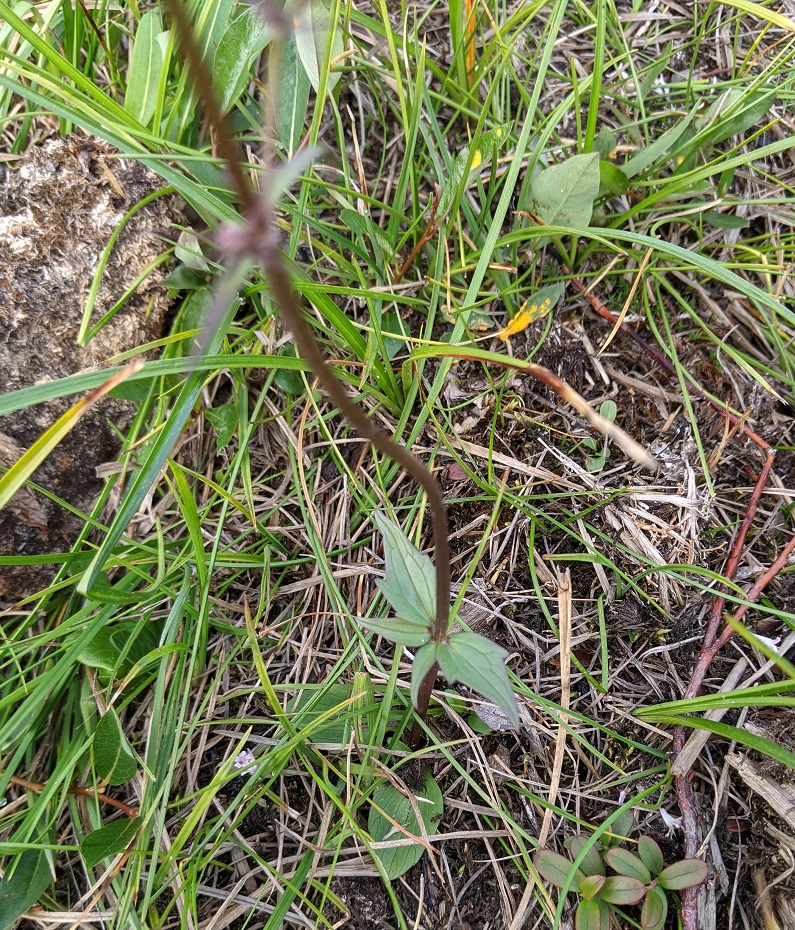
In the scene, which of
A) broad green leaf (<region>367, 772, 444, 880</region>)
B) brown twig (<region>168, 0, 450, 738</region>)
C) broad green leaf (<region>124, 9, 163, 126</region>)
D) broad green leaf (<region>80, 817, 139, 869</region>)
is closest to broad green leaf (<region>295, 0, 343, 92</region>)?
broad green leaf (<region>124, 9, 163, 126</region>)

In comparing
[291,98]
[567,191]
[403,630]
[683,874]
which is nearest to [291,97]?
[291,98]

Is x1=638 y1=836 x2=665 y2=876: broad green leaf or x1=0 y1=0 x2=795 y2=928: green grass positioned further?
x1=0 y1=0 x2=795 y2=928: green grass

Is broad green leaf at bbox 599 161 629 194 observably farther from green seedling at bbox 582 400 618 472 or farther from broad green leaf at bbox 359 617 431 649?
broad green leaf at bbox 359 617 431 649

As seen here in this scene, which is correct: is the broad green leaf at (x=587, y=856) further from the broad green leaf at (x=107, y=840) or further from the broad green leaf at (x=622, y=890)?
the broad green leaf at (x=107, y=840)

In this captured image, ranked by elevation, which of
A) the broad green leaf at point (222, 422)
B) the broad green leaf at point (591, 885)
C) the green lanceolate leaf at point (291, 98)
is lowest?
the broad green leaf at point (591, 885)

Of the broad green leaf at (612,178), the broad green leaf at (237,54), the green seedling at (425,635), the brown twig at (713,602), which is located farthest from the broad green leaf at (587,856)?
the broad green leaf at (237,54)

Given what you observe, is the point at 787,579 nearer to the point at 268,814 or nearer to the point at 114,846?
the point at 268,814

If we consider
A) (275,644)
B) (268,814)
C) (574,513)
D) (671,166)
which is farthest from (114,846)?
(671,166)
